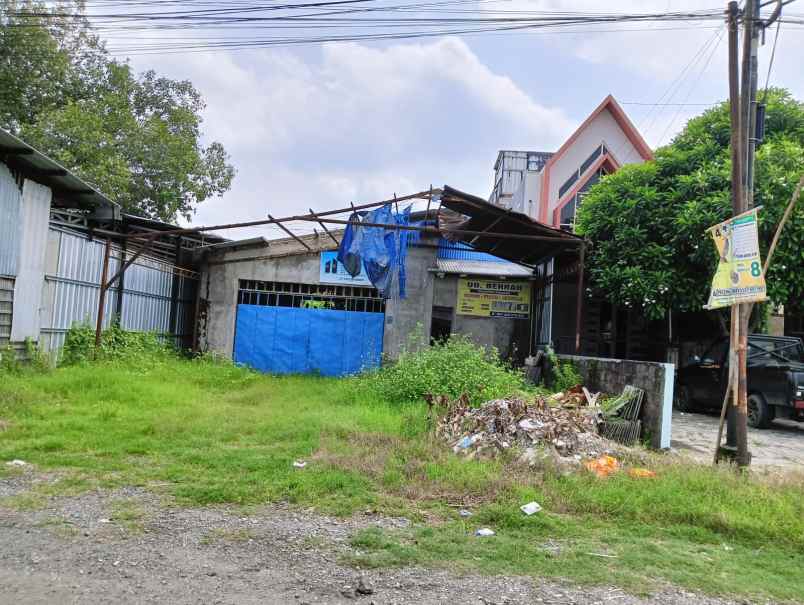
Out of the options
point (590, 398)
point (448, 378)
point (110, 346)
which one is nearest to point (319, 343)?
point (110, 346)

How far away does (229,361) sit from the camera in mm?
14227

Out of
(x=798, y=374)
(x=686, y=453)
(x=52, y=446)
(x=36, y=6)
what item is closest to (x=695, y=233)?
(x=798, y=374)

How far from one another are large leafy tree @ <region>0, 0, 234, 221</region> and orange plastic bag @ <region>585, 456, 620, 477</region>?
1486 centimetres

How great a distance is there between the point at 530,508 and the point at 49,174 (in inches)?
391

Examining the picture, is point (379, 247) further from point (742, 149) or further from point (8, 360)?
point (742, 149)

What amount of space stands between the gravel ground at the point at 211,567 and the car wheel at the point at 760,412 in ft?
25.8

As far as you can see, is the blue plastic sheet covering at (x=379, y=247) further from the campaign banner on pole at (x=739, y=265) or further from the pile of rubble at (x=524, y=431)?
the campaign banner on pole at (x=739, y=265)

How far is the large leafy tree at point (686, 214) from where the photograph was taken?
10.4 m

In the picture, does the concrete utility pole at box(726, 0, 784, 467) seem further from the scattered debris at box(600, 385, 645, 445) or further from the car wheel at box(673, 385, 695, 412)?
the car wheel at box(673, 385, 695, 412)

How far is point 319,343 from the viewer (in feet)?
47.7

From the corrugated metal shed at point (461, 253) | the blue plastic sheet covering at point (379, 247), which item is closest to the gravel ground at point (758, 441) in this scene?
the corrugated metal shed at point (461, 253)

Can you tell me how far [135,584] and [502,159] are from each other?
91.1 ft

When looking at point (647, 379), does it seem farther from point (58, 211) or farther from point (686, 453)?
point (58, 211)

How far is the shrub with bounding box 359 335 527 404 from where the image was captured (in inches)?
329
